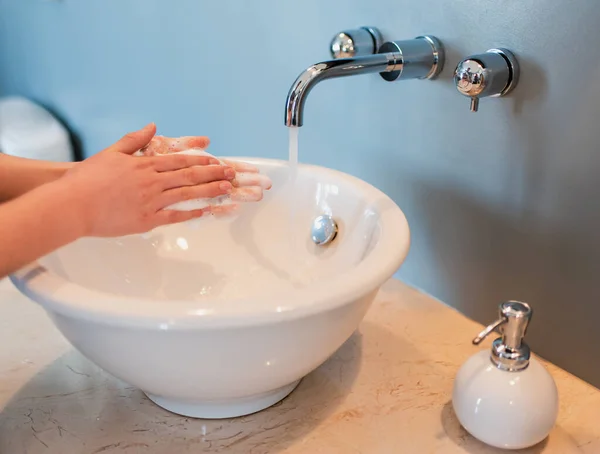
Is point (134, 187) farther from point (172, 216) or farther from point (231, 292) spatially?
point (231, 292)

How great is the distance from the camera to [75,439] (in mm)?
650

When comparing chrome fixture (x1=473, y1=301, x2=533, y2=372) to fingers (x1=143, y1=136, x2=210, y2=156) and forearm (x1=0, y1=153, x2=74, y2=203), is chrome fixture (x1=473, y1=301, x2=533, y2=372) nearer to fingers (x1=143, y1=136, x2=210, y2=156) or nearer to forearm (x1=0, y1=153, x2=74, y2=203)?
fingers (x1=143, y1=136, x2=210, y2=156)

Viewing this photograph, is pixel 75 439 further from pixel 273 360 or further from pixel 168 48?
pixel 168 48

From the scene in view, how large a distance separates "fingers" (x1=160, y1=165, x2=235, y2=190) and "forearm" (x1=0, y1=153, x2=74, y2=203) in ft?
0.59

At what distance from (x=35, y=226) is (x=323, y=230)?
0.41m

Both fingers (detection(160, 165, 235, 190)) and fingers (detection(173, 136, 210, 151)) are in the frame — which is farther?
fingers (detection(173, 136, 210, 151))

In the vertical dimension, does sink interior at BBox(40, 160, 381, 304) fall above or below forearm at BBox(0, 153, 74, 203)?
below

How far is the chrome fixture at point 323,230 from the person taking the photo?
86 cm

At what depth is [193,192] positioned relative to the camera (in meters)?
0.70

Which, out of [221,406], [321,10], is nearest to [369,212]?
[221,406]

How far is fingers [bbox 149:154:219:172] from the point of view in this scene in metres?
0.68

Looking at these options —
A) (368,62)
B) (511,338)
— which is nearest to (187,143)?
(368,62)

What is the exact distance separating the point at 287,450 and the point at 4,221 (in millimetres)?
352

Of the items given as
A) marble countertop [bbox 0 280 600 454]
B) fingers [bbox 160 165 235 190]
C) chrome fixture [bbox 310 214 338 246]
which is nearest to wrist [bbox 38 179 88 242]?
fingers [bbox 160 165 235 190]
